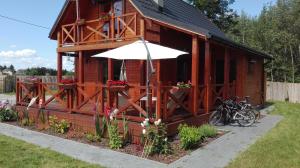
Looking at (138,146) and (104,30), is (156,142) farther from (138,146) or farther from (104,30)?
(104,30)

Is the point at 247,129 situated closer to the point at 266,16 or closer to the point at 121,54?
the point at 121,54

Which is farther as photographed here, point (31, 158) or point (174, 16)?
point (174, 16)

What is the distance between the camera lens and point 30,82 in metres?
12.6

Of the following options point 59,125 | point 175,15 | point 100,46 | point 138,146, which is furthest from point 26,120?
point 175,15

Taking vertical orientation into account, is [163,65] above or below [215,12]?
below

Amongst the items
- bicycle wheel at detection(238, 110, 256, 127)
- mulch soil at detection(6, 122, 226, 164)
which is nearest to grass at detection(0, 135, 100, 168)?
mulch soil at detection(6, 122, 226, 164)

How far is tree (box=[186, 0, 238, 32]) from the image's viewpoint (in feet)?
104

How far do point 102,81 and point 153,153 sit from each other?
8826 millimetres

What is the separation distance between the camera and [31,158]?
283 inches

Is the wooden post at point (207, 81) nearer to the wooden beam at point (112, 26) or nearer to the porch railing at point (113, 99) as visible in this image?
the porch railing at point (113, 99)

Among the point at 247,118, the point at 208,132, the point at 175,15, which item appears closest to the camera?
the point at 208,132

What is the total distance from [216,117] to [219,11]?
76.3 ft

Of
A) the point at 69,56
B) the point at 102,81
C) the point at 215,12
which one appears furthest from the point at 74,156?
the point at 215,12

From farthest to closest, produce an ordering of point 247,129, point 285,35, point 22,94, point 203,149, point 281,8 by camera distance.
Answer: point 281,8 < point 285,35 < point 22,94 < point 247,129 < point 203,149
